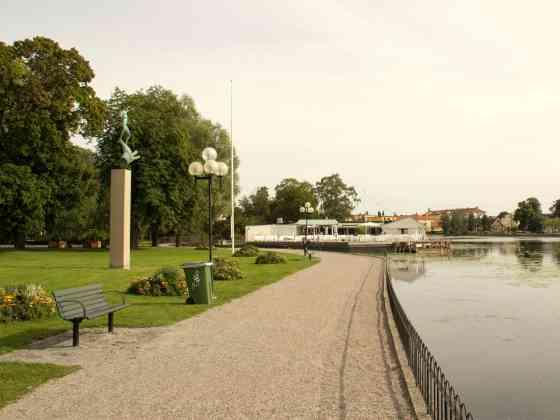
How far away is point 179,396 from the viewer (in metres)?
6.43

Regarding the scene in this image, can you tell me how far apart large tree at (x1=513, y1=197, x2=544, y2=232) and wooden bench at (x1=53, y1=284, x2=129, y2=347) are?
161578 mm

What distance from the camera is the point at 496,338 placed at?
A: 12844mm

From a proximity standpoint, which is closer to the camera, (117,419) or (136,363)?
(117,419)

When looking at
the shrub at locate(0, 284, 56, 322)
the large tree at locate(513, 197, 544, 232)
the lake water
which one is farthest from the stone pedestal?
the large tree at locate(513, 197, 544, 232)

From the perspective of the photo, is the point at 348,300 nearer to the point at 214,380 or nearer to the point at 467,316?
the point at 467,316

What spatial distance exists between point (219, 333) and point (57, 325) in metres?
3.61

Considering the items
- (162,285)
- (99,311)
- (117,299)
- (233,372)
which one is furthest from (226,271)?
(233,372)

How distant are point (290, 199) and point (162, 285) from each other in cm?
9170

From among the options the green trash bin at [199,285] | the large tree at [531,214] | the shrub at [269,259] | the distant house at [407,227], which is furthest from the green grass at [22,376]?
the large tree at [531,214]

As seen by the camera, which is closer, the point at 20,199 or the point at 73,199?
the point at 20,199

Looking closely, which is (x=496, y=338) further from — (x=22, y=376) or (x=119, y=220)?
(x=119, y=220)

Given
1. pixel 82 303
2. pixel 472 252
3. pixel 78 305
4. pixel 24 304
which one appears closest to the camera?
pixel 82 303

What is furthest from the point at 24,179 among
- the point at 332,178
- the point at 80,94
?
the point at 332,178

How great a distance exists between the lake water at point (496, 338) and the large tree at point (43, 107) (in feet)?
84.6
